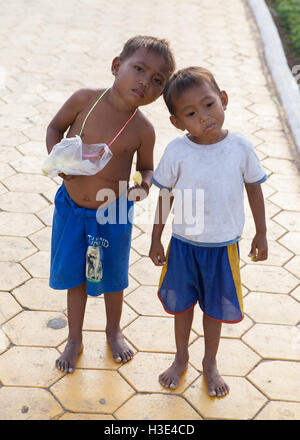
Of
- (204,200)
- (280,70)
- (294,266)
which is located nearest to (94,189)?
(204,200)

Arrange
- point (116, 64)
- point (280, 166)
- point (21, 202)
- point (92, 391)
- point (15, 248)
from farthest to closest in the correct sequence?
point (280, 166)
point (21, 202)
point (15, 248)
point (92, 391)
point (116, 64)

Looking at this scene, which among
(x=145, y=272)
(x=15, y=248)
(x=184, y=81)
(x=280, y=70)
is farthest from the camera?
(x=280, y=70)

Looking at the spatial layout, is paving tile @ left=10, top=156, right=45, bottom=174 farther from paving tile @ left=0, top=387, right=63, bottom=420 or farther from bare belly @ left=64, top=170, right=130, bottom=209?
paving tile @ left=0, top=387, right=63, bottom=420

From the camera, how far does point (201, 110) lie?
2.12 m

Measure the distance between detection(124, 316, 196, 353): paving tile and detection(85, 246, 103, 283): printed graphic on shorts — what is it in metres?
0.51

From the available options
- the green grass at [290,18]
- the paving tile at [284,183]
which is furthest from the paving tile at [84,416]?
the green grass at [290,18]

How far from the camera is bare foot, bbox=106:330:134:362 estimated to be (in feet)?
8.89

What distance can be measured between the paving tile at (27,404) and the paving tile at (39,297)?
562 mm

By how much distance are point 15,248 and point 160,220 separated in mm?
1393

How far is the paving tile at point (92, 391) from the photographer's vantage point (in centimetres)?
247

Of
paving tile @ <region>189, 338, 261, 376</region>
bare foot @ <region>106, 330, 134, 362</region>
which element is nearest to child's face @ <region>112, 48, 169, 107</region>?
bare foot @ <region>106, 330, 134, 362</region>

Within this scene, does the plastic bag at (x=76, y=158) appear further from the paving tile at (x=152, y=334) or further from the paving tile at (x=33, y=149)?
the paving tile at (x=33, y=149)

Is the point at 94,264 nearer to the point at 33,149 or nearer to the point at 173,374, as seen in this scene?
the point at 173,374
